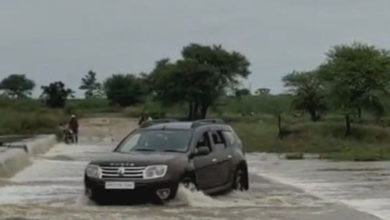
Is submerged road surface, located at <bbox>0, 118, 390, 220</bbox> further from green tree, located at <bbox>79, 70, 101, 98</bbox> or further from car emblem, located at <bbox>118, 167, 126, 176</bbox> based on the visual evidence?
green tree, located at <bbox>79, 70, 101, 98</bbox>

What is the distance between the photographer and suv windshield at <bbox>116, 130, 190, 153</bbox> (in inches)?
698

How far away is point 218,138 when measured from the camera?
19375mm

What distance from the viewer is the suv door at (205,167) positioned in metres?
17.4

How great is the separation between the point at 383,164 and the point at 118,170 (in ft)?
57.3

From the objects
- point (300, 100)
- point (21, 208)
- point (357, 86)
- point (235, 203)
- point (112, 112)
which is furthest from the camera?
point (112, 112)

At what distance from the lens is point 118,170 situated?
53.3ft

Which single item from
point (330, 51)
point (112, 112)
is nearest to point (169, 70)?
point (112, 112)

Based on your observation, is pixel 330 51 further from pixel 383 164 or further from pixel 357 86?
pixel 383 164

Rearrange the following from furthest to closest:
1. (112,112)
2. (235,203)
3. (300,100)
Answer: (112,112), (300,100), (235,203)

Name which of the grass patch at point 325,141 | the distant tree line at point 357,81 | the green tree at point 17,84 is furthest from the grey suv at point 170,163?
the green tree at point 17,84

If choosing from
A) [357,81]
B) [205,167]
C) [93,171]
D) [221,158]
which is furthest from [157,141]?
[357,81]

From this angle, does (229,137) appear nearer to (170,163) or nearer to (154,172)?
(170,163)

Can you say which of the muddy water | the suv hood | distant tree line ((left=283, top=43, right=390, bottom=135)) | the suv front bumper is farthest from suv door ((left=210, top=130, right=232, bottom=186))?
distant tree line ((left=283, top=43, right=390, bottom=135))

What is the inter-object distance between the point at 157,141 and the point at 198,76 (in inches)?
2844
